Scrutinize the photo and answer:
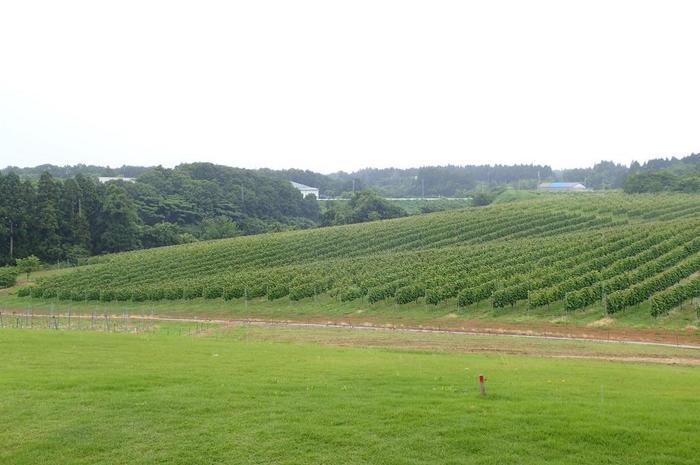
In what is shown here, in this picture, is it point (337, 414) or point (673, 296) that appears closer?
point (337, 414)

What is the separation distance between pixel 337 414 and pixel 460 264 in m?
48.2

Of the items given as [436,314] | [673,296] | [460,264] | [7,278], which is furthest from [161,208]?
[673,296]

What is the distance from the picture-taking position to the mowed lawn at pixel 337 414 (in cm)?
1314

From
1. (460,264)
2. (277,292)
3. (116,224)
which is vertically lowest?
(277,292)

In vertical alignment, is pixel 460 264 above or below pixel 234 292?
above

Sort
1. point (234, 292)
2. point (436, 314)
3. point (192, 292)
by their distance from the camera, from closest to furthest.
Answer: point (436, 314)
point (234, 292)
point (192, 292)

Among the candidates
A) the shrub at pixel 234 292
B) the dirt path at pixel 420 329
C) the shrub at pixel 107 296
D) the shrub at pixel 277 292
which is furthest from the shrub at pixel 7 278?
the shrub at pixel 277 292

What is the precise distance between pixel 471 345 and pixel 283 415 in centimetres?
2117

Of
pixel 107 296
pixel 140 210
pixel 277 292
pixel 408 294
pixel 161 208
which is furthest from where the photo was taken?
pixel 161 208

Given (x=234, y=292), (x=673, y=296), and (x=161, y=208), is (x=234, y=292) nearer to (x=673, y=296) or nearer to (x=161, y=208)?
(x=673, y=296)

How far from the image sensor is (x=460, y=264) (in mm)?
62594

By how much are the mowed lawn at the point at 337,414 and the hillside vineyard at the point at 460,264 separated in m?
24.8

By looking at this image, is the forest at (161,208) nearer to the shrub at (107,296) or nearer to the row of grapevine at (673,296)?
the shrub at (107,296)

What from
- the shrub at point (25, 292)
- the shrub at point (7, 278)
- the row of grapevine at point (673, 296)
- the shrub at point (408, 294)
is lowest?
the shrub at point (25, 292)
